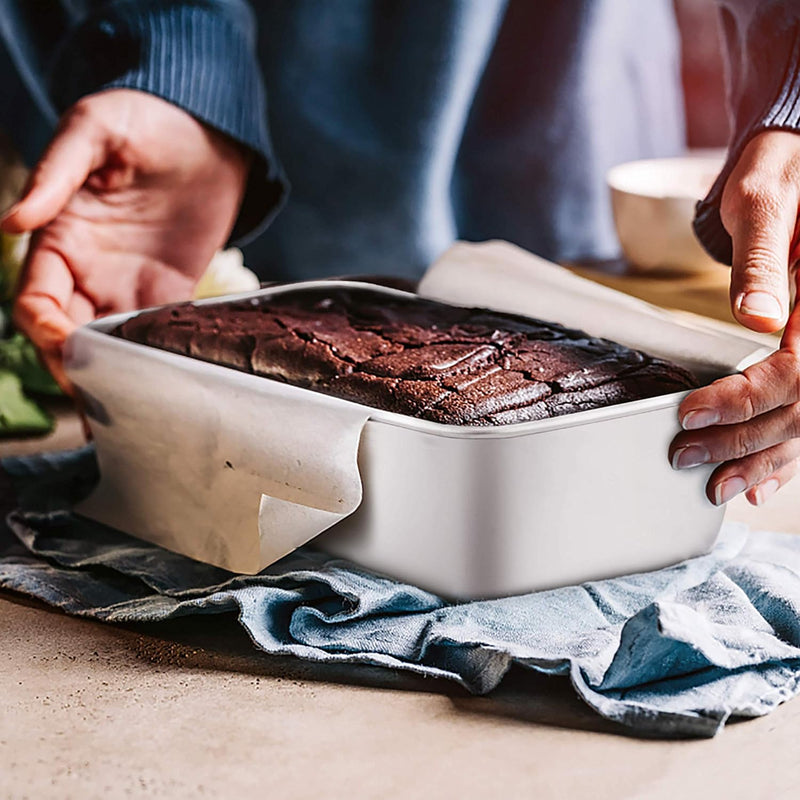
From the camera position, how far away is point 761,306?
0.79 meters

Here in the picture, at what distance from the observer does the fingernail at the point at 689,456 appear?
758 millimetres

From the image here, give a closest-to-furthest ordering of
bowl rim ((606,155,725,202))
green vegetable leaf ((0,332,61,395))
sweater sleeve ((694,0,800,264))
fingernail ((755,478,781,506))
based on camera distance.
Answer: fingernail ((755,478,781,506))
sweater sleeve ((694,0,800,264))
green vegetable leaf ((0,332,61,395))
bowl rim ((606,155,725,202))

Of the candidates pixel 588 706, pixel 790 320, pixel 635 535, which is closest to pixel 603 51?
pixel 790 320

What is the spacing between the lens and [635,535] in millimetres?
775

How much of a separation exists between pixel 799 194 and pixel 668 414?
268 millimetres

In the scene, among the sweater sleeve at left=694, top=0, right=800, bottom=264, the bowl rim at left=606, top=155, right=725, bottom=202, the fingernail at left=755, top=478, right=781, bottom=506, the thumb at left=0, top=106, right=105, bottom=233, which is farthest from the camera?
the bowl rim at left=606, top=155, right=725, bottom=202

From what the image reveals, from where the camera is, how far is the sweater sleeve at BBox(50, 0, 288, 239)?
1.32 metres

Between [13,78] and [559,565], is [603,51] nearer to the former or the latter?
[13,78]

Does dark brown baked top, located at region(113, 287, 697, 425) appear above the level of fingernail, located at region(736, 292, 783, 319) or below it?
below

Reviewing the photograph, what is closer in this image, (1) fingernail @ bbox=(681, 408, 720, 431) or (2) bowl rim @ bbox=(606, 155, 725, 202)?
(1) fingernail @ bbox=(681, 408, 720, 431)

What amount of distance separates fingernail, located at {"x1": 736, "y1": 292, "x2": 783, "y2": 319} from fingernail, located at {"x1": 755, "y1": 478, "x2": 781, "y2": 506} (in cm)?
14

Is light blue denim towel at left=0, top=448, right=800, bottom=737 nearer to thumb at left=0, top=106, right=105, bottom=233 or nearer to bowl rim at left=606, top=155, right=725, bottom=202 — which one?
thumb at left=0, top=106, right=105, bottom=233

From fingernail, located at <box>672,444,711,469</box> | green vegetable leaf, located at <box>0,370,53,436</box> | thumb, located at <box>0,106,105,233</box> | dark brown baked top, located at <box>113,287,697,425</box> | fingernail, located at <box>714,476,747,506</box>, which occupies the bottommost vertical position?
green vegetable leaf, located at <box>0,370,53,436</box>

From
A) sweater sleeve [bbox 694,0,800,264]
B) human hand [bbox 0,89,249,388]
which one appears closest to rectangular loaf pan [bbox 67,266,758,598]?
sweater sleeve [bbox 694,0,800,264]
